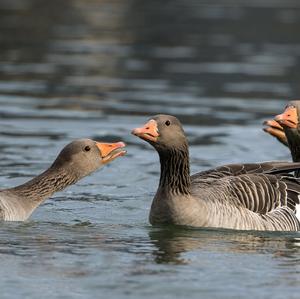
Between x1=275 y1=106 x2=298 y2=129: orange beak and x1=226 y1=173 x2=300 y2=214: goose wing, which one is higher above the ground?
x1=275 y1=106 x2=298 y2=129: orange beak

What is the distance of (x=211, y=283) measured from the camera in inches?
465

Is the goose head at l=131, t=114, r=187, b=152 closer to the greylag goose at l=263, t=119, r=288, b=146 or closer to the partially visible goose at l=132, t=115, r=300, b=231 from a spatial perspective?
the partially visible goose at l=132, t=115, r=300, b=231

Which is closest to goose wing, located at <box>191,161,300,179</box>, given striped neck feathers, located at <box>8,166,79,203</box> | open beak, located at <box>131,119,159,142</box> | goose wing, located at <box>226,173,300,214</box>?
goose wing, located at <box>226,173,300,214</box>

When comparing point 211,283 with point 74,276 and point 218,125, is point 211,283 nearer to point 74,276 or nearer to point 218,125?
point 74,276

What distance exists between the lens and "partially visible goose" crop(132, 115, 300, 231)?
46.0 ft

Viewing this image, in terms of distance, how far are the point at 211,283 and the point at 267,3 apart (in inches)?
1497

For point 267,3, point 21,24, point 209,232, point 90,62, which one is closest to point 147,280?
point 209,232

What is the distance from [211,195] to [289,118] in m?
1.70

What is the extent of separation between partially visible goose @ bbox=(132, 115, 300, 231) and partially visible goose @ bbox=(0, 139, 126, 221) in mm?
669

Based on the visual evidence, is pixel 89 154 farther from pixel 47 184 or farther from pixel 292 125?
pixel 292 125

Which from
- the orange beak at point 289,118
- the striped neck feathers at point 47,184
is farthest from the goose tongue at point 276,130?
the striped neck feathers at point 47,184

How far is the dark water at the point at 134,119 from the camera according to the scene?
39.7ft

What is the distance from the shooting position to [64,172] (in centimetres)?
1469

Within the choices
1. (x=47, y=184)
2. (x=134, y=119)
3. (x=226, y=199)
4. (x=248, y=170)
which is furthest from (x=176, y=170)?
(x=134, y=119)
